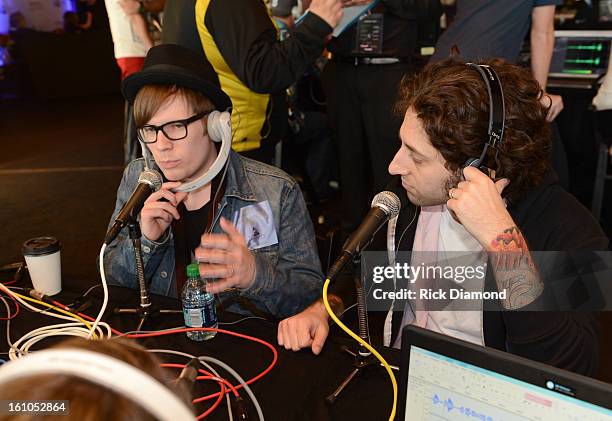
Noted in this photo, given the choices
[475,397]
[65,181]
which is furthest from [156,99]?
[65,181]

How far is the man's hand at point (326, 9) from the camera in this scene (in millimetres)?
2037

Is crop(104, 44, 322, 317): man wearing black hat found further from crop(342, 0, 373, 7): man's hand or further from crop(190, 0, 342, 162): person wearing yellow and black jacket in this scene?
crop(342, 0, 373, 7): man's hand

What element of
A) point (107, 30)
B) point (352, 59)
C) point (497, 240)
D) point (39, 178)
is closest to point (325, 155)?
point (352, 59)

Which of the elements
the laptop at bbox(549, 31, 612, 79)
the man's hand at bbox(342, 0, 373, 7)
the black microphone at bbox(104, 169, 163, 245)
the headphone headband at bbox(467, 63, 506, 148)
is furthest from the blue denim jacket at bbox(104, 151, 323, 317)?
the laptop at bbox(549, 31, 612, 79)

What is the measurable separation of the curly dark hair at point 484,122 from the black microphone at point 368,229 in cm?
24

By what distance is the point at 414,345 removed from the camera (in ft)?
2.59

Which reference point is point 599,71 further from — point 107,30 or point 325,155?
point 107,30

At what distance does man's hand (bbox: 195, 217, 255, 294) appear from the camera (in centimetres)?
124

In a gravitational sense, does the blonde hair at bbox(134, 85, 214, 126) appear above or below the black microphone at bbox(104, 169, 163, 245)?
above

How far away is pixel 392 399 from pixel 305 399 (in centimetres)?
16

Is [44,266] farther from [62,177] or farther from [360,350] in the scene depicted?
[62,177]

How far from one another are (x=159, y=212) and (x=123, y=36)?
2011 mm

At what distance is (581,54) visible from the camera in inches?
139

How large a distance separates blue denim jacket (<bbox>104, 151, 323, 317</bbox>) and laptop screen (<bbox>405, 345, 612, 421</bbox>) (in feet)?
2.15
